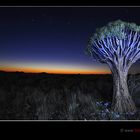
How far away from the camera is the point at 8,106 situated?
103 inches

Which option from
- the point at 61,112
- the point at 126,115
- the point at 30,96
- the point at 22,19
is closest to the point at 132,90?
the point at 126,115

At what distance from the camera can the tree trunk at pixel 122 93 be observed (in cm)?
264

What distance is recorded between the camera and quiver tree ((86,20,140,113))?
2.60 metres

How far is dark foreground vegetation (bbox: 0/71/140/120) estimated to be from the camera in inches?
101

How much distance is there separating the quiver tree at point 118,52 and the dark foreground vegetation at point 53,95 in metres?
0.05

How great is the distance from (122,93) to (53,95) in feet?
1.47

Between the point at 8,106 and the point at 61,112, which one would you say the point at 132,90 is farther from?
the point at 8,106

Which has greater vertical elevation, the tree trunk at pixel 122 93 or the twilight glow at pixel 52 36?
the twilight glow at pixel 52 36

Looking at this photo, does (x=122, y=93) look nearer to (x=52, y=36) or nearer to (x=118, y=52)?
(x=118, y=52)

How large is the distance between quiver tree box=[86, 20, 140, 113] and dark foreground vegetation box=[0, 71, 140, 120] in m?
0.05

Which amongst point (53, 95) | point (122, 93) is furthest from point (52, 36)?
point (122, 93)

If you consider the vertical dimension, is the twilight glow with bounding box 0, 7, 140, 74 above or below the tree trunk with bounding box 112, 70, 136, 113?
above

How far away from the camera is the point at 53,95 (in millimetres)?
2672

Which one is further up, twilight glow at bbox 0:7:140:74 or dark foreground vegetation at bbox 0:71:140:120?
twilight glow at bbox 0:7:140:74
